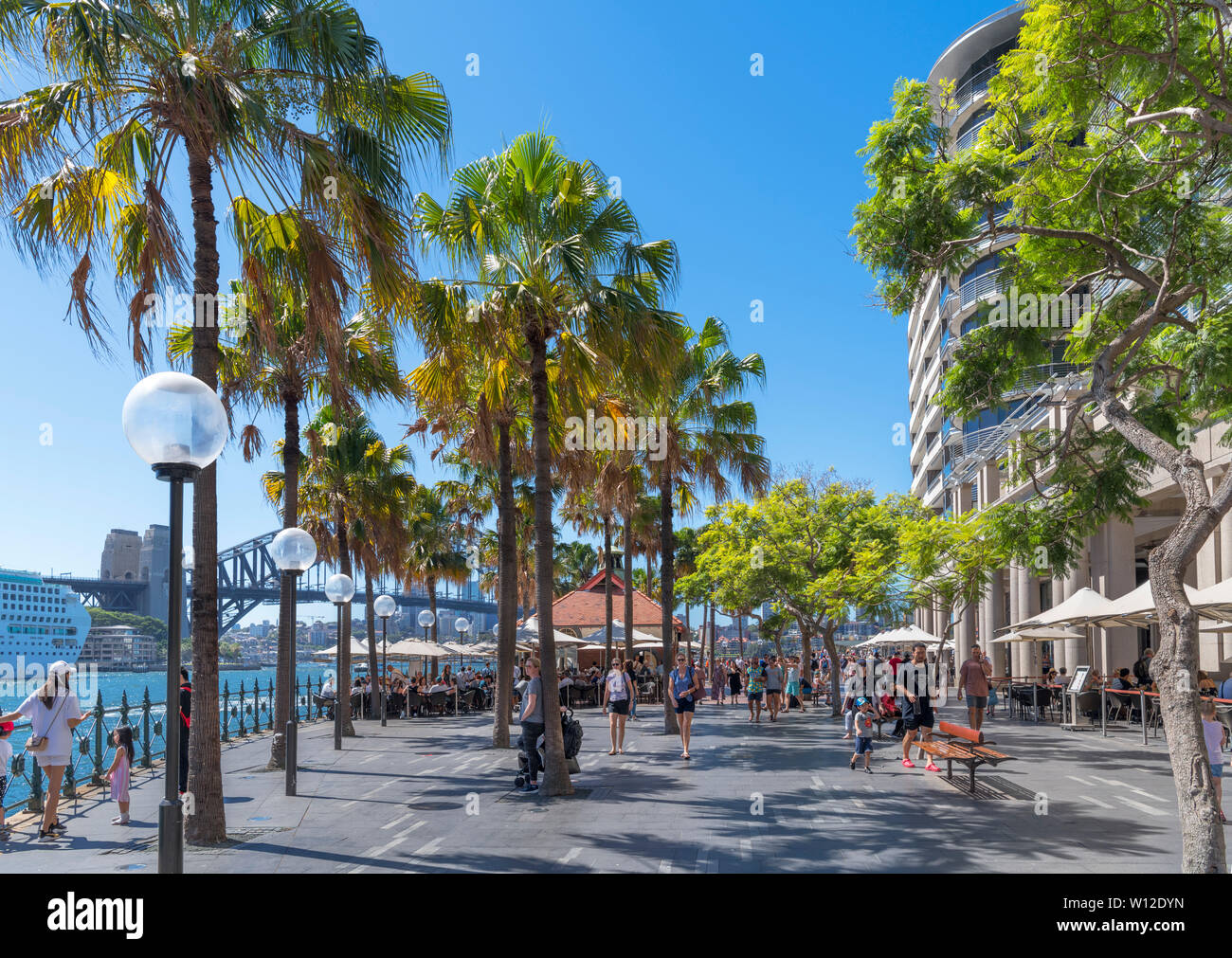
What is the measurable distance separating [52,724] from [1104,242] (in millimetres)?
12326

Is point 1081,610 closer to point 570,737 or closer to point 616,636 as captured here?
point 570,737

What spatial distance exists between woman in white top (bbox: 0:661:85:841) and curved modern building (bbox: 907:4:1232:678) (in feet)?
36.4

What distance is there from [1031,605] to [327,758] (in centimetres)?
2881

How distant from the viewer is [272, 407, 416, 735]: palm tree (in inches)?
863

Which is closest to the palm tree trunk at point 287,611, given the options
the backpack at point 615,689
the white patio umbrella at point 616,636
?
the backpack at point 615,689

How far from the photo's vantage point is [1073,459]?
561 inches

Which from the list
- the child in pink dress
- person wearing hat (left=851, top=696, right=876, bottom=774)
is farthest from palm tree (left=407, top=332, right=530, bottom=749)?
person wearing hat (left=851, top=696, right=876, bottom=774)

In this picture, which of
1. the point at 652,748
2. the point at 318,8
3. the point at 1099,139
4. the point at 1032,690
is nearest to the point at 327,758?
the point at 652,748

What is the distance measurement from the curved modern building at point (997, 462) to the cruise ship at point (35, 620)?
226 feet

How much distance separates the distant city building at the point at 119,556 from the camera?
9475cm

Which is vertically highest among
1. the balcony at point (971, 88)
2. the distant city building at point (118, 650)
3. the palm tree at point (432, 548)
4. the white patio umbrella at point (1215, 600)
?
the balcony at point (971, 88)

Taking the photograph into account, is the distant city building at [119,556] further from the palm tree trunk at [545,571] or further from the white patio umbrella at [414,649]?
the palm tree trunk at [545,571]
